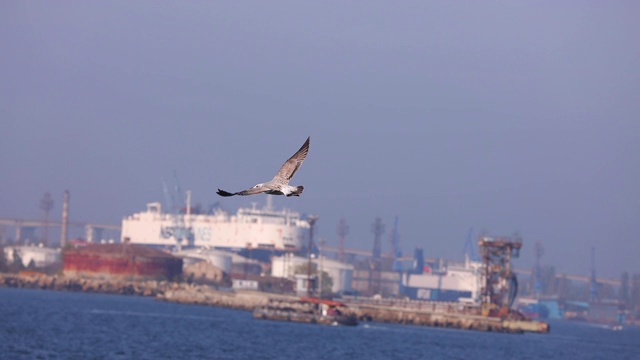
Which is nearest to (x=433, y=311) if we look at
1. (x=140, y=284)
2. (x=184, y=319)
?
(x=184, y=319)

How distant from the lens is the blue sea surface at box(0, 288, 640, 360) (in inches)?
2069

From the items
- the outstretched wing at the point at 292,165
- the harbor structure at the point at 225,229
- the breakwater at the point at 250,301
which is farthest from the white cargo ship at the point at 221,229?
the outstretched wing at the point at 292,165

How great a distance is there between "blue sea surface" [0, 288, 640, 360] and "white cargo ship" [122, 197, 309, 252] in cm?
7992

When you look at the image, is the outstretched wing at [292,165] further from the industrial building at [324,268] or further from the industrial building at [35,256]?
the industrial building at [35,256]

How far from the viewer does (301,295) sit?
365ft

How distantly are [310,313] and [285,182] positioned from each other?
228 ft

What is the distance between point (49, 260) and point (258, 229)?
31.1 meters

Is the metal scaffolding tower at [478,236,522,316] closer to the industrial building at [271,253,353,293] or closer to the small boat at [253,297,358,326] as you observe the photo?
the small boat at [253,297,358,326]

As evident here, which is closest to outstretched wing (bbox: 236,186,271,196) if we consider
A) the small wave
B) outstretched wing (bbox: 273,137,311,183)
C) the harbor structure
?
outstretched wing (bbox: 273,137,311,183)

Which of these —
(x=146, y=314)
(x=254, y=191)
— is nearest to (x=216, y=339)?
(x=146, y=314)

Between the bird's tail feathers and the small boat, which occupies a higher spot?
the bird's tail feathers

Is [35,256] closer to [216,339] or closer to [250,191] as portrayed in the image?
[216,339]

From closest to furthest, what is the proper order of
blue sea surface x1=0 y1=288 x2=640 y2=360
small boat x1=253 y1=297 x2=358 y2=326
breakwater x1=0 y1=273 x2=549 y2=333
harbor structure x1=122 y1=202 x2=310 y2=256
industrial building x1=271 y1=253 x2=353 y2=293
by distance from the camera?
blue sea surface x1=0 y1=288 x2=640 y2=360
small boat x1=253 y1=297 x2=358 y2=326
breakwater x1=0 y1=273 x2=549 y2=333
industrial building x1=271 y1=253 x2=353 y2=293
harbor structure x1=122 y1=202 x2=310 y2=256

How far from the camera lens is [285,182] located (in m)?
17.7
